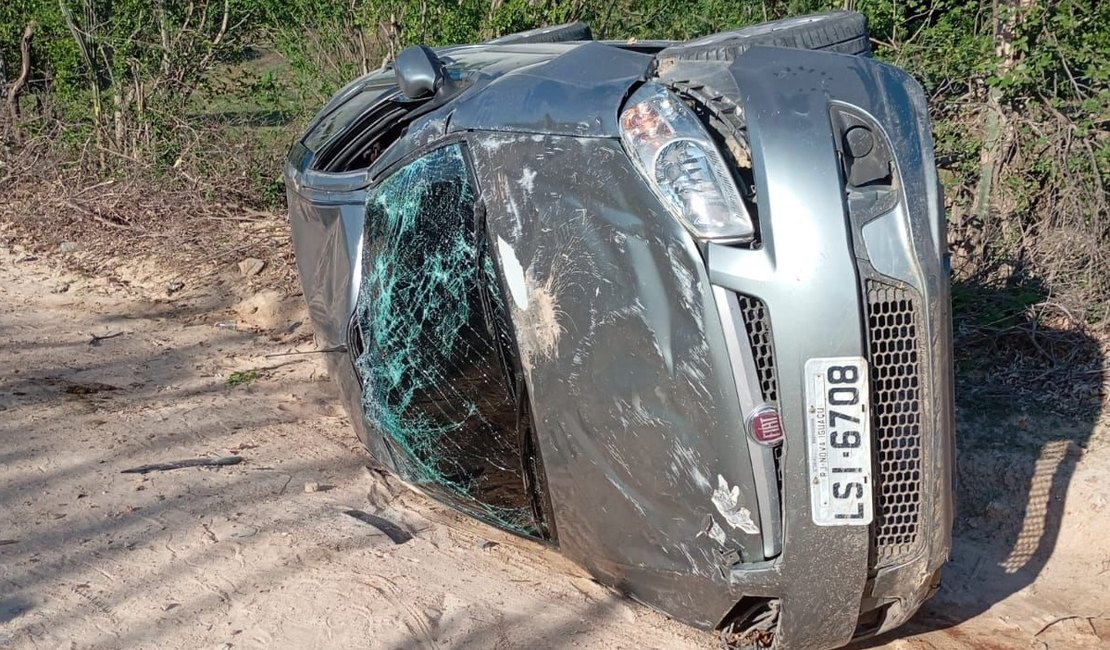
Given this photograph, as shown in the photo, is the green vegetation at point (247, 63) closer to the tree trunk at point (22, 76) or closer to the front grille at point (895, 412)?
the tree trunk at point (22, 76)

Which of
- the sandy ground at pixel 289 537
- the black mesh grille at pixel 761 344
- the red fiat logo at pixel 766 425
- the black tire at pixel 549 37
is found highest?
the black tire at pixel 549 37

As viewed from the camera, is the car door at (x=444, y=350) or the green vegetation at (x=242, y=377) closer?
the car door at (x=444, y=350)

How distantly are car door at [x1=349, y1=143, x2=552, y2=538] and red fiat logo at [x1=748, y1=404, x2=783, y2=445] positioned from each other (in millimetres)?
817

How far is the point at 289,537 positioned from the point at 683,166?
2040 millimetres

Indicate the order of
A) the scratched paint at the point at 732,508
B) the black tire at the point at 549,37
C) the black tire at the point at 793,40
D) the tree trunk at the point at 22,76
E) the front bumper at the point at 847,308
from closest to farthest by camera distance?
the front bumper at the point at 847,308 < the scratched paint at the point at 732,508 < the black tire at the point at 793,40 < the black tire at the point at 549,37 < the tree trunk at the point at 22,76

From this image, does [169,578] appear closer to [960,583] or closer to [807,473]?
[807,473]

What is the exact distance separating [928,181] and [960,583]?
2.07m

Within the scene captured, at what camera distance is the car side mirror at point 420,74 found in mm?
4152

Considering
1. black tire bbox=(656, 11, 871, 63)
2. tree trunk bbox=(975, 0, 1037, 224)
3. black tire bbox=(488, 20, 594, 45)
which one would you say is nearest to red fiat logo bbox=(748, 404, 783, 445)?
black tire bbox=(656, 11, 871, 63)

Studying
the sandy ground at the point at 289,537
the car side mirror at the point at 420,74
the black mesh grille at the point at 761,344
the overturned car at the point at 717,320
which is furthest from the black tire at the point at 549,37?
the black mesh grille at the point at 761,344

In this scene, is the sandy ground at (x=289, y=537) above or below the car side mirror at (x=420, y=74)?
below

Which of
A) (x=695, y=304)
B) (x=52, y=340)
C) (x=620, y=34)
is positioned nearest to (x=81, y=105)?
(x=52, y=340)

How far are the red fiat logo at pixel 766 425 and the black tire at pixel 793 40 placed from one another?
1146mm

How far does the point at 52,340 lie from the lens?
20.3 feet
